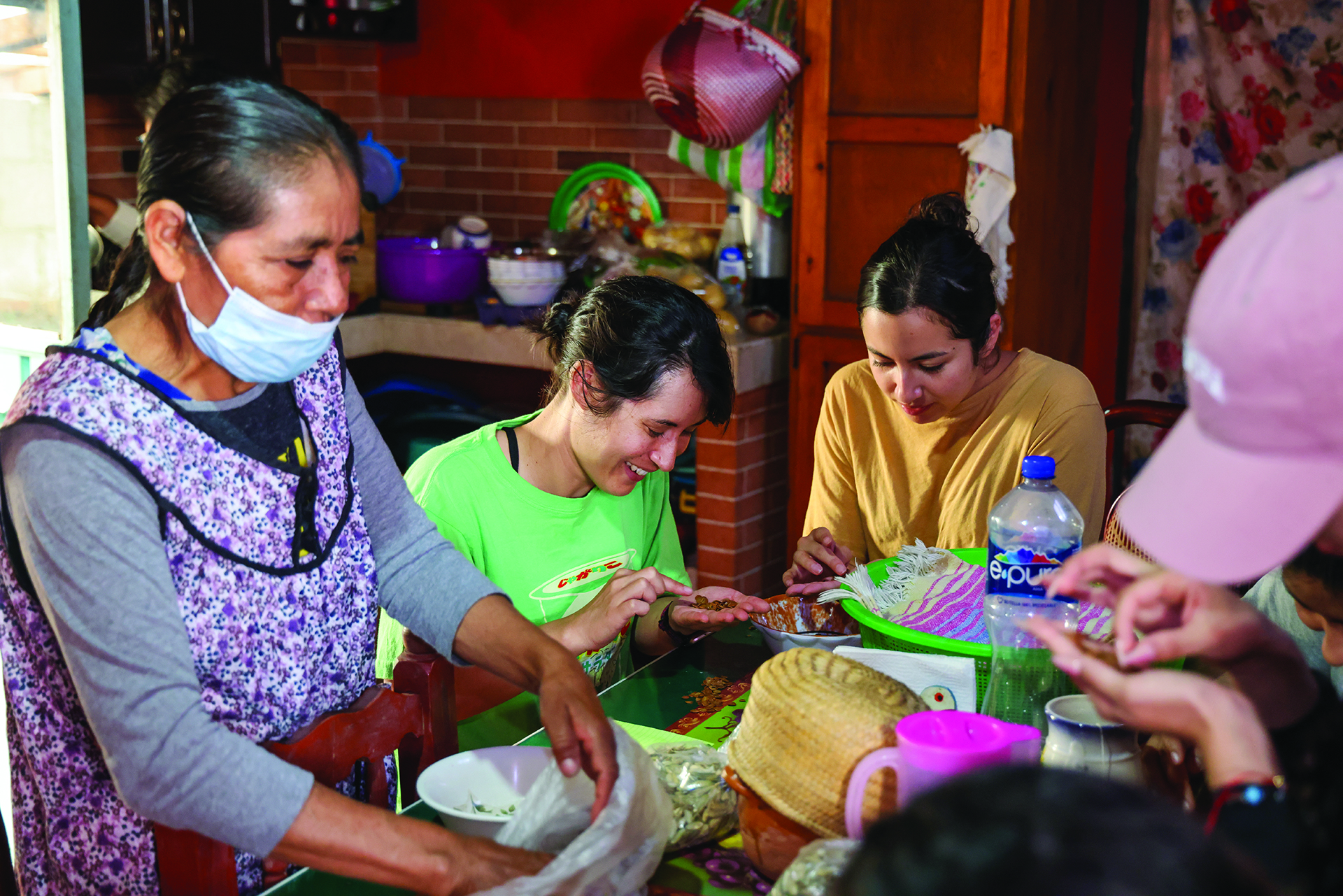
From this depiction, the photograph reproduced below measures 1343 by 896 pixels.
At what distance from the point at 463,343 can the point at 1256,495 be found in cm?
341

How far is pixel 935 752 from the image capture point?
1.04 meters

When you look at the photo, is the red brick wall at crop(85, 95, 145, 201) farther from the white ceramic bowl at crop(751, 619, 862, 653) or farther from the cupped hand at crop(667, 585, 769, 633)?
the white ceramic bowl at crop(751, 619, 862, 653)

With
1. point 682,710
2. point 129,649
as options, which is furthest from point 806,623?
point 129,649

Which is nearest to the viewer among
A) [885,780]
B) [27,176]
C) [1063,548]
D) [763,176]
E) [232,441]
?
[885,780]

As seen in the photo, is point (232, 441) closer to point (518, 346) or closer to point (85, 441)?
point (85, 441)

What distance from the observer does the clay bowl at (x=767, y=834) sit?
1125 millimetres

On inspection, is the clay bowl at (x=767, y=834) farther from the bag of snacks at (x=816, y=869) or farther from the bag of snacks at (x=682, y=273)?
the bag of snacks at (x=682, y=273)

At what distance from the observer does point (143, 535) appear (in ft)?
3.82

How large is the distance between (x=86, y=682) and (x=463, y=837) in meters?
0.39

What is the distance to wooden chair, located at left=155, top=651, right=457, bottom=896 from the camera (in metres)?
1.22

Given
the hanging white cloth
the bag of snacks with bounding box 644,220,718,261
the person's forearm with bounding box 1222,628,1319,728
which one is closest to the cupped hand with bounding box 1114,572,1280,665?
the person's forearm with bounding box 1222,628,1319,728

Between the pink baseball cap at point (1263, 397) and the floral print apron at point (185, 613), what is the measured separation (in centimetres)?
92

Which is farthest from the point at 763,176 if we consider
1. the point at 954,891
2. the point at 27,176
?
the point at 954,891

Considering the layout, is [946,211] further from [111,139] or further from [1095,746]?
[111,139]
